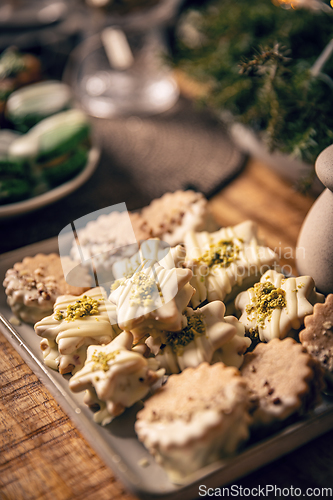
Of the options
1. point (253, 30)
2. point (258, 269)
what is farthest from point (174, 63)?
point (258, 269)

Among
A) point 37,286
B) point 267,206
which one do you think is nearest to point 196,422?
point 37,286

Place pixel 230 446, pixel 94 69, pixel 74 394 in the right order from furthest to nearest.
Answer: pixel 94 69 < pixel 74 394 < pixel 230 446

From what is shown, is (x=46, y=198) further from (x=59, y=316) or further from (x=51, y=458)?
(x=51, y=458)

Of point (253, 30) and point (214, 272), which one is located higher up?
point (253, 30)

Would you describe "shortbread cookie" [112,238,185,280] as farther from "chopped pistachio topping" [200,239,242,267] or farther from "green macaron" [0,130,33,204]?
"green macaron" [0,130,33,204]

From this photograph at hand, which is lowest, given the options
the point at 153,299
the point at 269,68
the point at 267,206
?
the point at 267,206

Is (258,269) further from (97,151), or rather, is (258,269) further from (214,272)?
(97,151)

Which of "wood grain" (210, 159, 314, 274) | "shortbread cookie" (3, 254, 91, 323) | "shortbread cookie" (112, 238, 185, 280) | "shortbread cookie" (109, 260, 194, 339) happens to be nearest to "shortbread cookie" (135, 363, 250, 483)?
"shortbread cookie" (109, 260, 194, 339)
